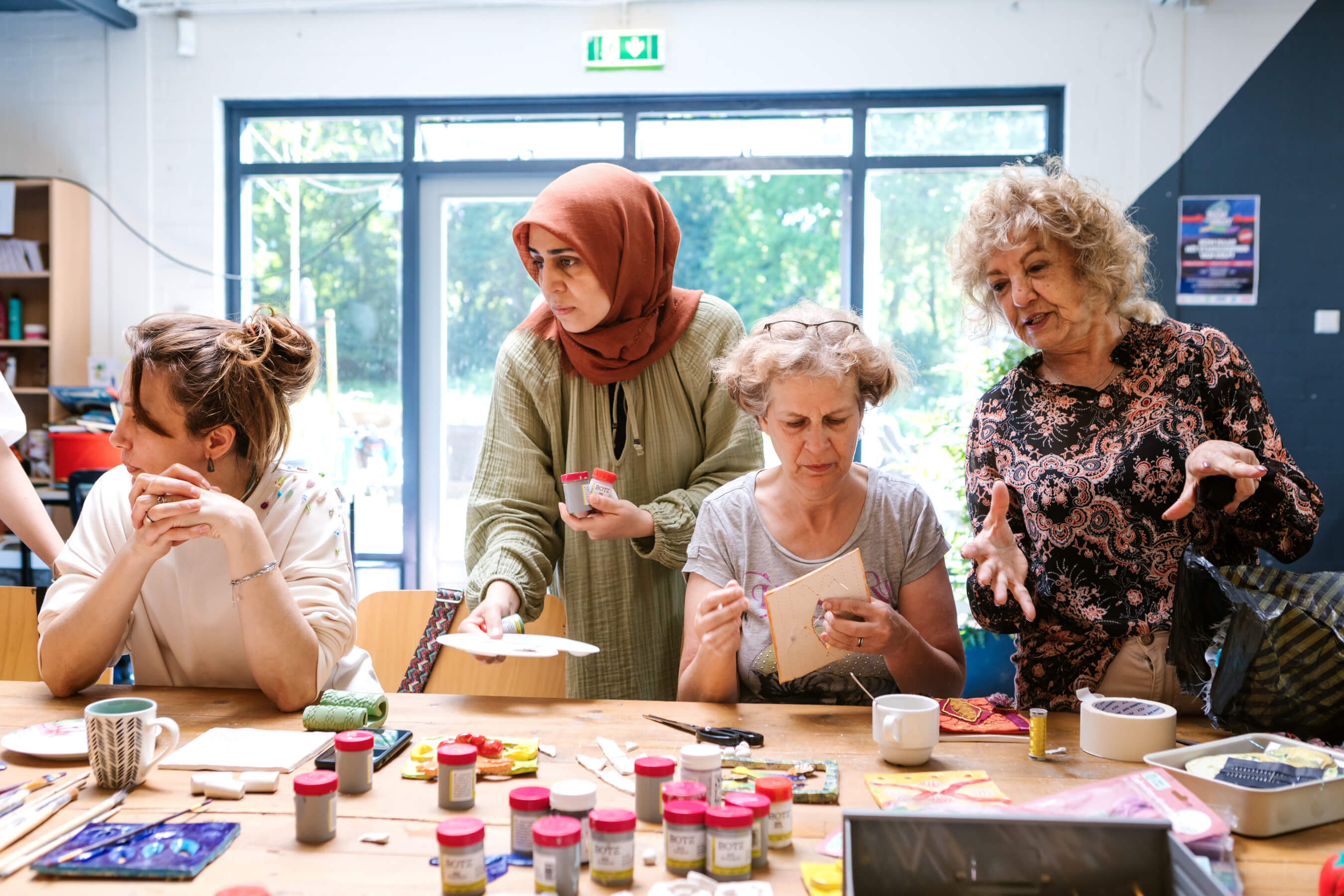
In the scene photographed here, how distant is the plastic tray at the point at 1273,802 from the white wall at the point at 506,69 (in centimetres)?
427

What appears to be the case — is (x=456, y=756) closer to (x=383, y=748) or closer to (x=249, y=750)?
(x=383, y=748)

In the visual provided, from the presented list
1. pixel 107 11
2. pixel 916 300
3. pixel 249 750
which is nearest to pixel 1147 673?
pixel 249 750

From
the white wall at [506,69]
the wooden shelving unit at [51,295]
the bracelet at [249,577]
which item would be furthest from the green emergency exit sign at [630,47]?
the bracelet at [249,577]

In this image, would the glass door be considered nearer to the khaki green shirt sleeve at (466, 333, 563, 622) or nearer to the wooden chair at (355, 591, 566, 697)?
the wooden chair at (355, 591, 566, 697)

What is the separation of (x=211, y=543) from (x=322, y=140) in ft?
13.9

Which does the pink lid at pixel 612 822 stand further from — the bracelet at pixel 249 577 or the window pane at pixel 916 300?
the window pane at pixel 916 300

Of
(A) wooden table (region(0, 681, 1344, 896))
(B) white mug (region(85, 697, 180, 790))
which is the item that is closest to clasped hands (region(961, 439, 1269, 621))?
(A) wooden table (region(0, 681, 1344, 896))

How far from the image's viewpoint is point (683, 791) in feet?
3.76

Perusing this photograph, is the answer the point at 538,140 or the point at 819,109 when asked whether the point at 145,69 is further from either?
the point at 819,109

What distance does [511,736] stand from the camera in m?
1.56

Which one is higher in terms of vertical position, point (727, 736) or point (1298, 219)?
point (1298, 219)

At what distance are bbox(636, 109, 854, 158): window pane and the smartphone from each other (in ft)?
13.8

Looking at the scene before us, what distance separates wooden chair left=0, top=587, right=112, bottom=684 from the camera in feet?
7.38

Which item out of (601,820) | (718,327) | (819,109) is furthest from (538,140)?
(601,820)
